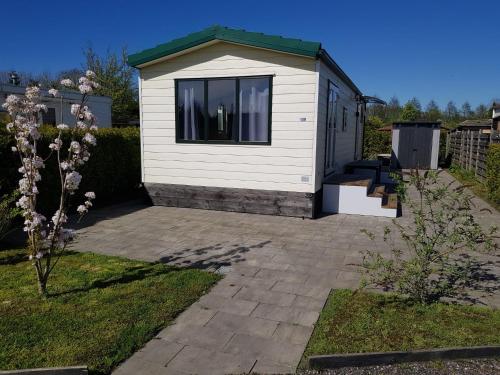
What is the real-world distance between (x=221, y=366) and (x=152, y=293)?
4.51 feet

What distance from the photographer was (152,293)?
12.6ft

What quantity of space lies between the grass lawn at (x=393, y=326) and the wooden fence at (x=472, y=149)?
31.6ft

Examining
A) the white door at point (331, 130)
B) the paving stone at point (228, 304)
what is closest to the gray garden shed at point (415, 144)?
the white door at point (331, 130)

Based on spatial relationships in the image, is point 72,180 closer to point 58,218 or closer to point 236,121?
point 58,218

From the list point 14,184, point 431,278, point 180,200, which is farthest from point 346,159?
point 14,184

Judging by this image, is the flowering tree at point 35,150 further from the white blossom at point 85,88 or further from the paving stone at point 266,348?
the paving stone at point 266,348

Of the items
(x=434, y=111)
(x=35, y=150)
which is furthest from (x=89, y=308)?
(x=434, y=111)

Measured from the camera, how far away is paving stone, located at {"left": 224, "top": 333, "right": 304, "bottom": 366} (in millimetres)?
2840

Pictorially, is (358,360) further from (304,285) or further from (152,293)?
(152,293)

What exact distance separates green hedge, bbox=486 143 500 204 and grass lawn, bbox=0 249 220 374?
7.75 m

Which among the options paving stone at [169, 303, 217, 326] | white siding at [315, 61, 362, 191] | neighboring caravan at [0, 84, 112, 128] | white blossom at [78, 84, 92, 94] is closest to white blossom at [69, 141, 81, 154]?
white blossom at [78, 84, 92, 94]

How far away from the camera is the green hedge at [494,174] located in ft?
29.3

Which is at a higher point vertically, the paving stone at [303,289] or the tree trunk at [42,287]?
the tree trunk at [42,287]

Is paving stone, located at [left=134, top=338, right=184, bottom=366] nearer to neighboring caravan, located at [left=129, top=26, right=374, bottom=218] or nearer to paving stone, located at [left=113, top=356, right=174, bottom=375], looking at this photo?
paving stone, located at [left=113, top=356, right=174, bottom=375]
